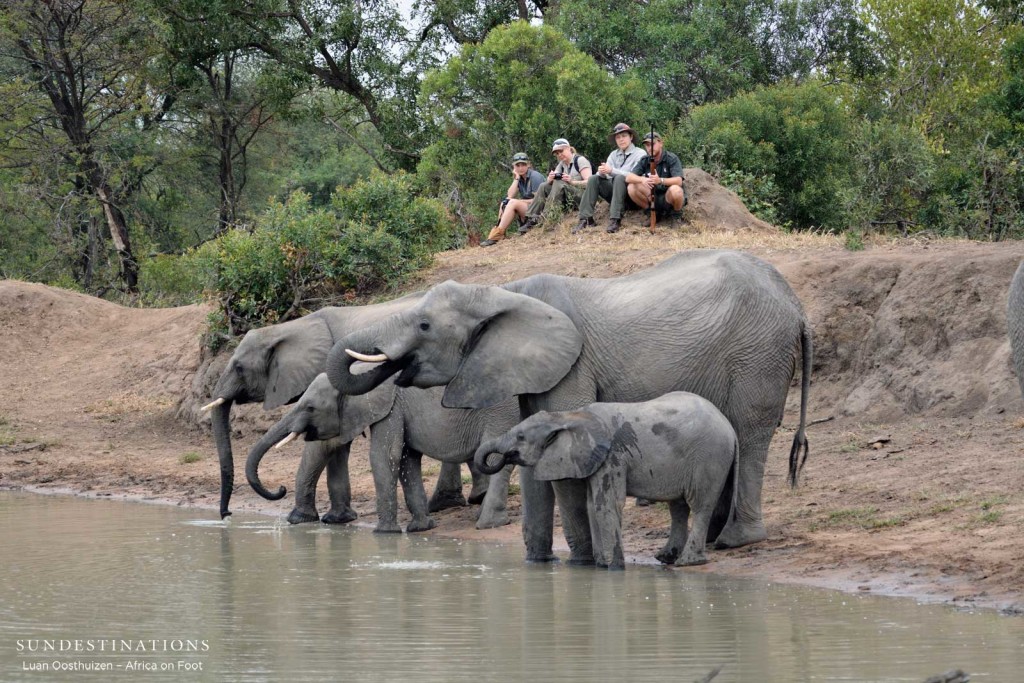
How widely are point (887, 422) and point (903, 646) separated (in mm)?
6000

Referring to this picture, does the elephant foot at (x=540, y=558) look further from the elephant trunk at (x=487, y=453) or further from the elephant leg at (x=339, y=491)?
the elephant leg at (x=339, y=491)

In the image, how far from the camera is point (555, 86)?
2238cm

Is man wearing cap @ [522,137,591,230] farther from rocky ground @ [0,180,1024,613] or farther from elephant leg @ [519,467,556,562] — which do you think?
elephant leg @ [519,467,556,562]

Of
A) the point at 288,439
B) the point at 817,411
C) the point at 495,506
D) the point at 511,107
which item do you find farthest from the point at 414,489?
the point at 511,107

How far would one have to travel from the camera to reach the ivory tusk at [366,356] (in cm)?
930

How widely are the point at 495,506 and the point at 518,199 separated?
865 centimetres

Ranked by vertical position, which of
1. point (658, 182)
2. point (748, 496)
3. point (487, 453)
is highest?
point (658, 182)

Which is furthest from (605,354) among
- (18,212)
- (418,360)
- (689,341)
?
(18,212)

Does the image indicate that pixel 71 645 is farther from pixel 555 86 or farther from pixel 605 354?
pixel 555 86

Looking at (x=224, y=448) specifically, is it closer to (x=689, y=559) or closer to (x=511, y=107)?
(x=689, y=559)

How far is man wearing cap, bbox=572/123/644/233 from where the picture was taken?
707 inches

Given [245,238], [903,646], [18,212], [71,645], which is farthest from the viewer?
[18,212]

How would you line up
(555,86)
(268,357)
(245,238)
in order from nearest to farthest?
(268,357), (245,238), (555,86)

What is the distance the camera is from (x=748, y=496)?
33.0ft
